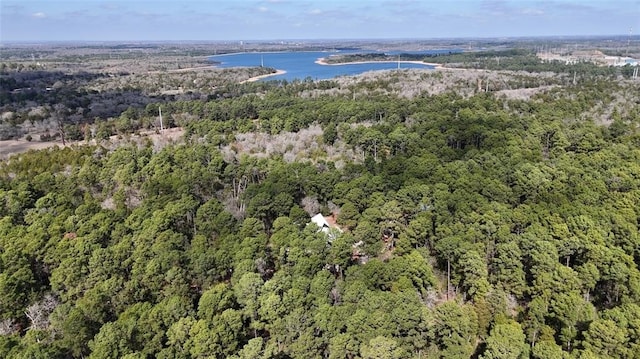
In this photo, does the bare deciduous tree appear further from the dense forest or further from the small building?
the small building

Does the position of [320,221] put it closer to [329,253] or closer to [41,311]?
[329,253]

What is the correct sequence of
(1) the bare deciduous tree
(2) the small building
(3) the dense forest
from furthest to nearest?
(2) the small building, (1) the bare deciduous tree, (3) the dense forest

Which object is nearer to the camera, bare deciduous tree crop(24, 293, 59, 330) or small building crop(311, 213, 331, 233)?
bare deciduous tree crop(24, 293, 59, 330)

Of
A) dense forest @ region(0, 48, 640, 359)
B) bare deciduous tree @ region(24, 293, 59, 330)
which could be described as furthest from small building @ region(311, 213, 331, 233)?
bare deciduous tree @ region(24, 293, 59, 330)

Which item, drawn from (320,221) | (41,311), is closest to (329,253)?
(320,221)

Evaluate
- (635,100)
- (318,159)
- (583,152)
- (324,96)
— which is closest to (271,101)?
(324,96)

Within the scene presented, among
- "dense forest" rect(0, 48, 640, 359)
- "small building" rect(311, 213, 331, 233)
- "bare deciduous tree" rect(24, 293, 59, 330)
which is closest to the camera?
"dense forest" rect(0, 48, 640, 359)

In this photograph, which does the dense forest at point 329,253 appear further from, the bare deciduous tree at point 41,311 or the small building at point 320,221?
the small building at point 320,221

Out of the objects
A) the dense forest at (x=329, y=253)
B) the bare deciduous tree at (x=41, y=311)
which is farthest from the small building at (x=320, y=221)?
the bare deciduous tree at (x=41, y=311)

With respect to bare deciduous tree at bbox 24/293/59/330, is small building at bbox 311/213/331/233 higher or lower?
higher
